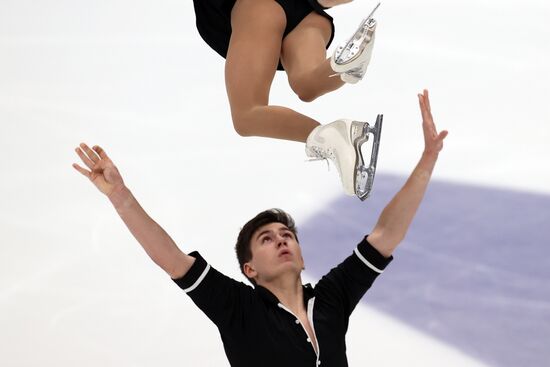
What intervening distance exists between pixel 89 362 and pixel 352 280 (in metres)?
0.95

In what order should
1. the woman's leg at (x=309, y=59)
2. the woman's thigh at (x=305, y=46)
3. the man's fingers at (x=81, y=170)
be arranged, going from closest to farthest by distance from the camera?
the man's fingers at (x=81, y=170) < the woman's leg at (x=309, y=59) < the woman's thigh at (x=305, y=46)

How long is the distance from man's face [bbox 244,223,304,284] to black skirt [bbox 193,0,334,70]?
0.76 meters

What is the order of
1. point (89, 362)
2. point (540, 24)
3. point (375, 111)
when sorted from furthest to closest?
point (540, 24) → point (375, 111) → point (89, 362)

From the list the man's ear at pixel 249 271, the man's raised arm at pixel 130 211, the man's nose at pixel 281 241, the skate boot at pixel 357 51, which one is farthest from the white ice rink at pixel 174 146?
the skate boot at pixel 357 51

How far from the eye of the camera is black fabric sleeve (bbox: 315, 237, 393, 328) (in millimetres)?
3014

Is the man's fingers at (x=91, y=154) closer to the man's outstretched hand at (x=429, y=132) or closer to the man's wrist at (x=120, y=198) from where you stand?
the man's wrist at (x=120, y=198)

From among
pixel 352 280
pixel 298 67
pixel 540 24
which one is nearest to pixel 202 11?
pixel 298 67

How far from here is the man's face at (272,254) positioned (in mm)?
3004

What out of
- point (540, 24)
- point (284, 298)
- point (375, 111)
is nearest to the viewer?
point (284, 298)

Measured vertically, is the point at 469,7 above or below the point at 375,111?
above

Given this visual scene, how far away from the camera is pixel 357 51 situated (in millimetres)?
2959

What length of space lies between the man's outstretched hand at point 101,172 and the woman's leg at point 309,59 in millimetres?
801

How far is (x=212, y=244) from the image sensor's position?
4004 mm

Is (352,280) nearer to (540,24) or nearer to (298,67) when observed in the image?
(298,67)
